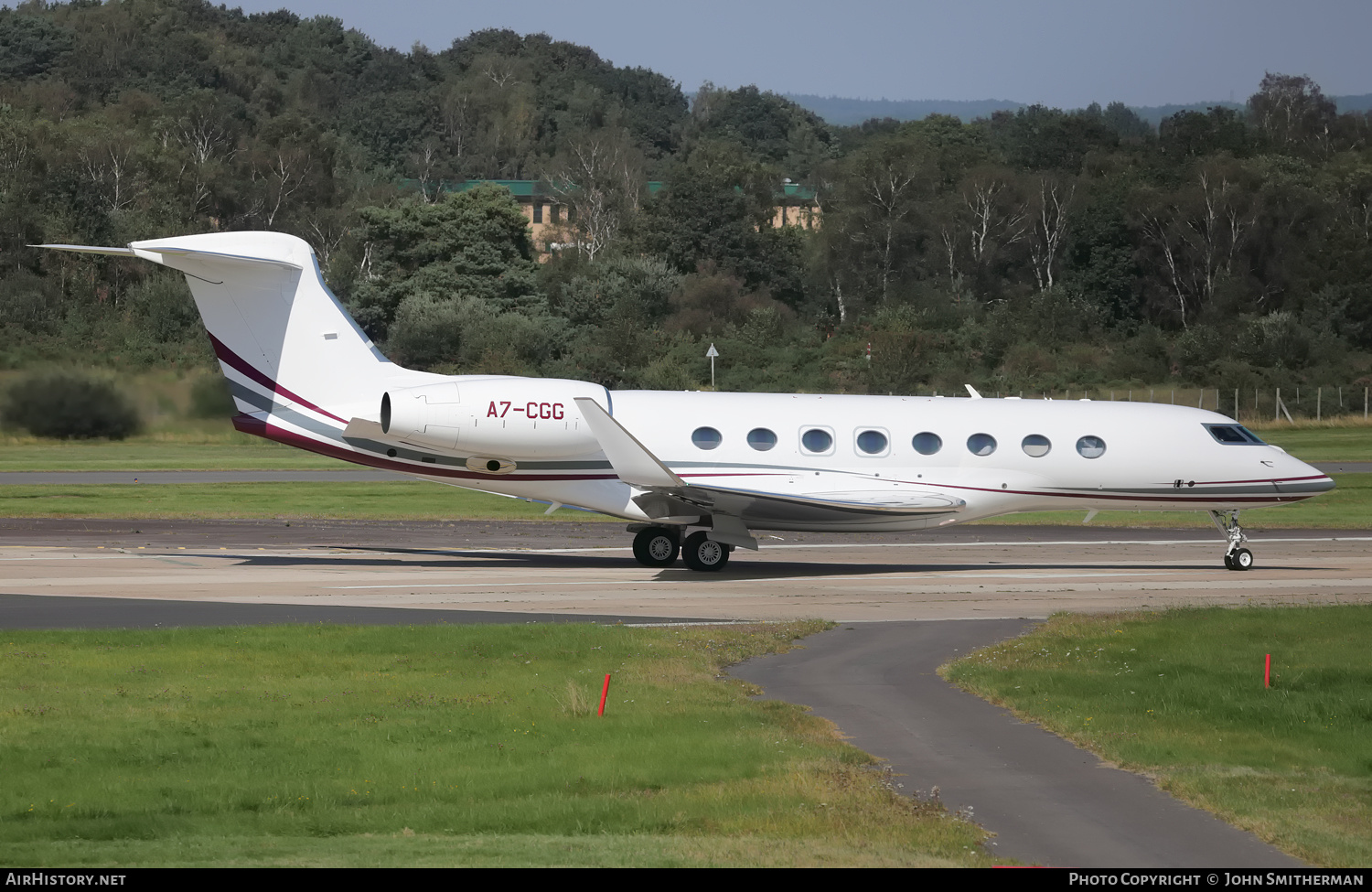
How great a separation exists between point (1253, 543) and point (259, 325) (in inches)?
759

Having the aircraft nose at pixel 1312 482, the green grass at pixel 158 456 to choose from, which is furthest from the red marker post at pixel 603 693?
the green grass at pixel 158 456

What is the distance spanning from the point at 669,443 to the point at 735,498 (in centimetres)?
174

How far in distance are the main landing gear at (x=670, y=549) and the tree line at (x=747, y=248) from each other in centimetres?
1926

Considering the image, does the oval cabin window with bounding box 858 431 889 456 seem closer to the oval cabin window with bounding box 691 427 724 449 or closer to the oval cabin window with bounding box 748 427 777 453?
the oval cabin window with bounding box 748 427 777 453

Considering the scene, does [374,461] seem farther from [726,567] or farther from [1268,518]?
[1268,518]

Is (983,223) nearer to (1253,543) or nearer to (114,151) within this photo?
(114,151)

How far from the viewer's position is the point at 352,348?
922 inches

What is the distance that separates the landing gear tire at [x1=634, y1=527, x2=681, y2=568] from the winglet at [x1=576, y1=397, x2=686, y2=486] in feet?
7.73

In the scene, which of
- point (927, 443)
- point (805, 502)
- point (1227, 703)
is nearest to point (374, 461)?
point (805, 502)

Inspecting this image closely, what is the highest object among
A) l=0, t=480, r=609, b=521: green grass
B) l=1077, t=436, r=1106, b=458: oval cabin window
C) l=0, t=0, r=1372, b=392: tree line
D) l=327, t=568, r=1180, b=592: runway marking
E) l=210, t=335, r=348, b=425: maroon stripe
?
l=0, t=0, r=1372, b=392: tree line

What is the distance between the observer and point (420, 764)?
10.6 meters

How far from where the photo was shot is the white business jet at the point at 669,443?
74.4 feet

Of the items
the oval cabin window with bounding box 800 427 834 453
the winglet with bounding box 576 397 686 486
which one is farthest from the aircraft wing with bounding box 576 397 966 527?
the oval cabin window with bounding box 800 427 834 453

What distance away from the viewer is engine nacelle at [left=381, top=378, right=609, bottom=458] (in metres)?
22.6
